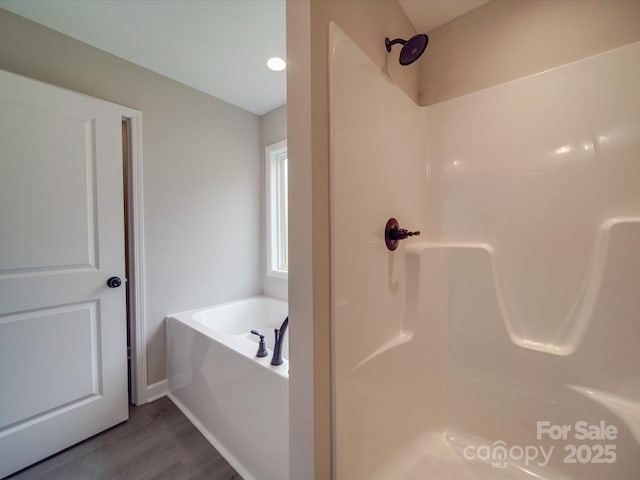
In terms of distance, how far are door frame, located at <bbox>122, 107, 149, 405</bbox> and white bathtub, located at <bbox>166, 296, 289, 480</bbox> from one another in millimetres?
180

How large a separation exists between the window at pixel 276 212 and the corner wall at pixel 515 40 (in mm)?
1497

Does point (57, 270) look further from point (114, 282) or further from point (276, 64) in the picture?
point (276, 64)

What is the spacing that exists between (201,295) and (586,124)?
264 centimetres

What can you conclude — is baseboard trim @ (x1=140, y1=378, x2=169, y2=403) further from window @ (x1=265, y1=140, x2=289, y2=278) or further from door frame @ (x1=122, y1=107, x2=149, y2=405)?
window @ (x1=265, y1=140, x2=289, y2=278)

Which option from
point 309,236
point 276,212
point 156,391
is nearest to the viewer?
point 309,236

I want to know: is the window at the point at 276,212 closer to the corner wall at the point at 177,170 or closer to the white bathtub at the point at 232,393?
the corner wall at the point at 177,170

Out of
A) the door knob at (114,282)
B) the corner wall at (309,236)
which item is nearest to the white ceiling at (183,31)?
the corner wall at (309,236)

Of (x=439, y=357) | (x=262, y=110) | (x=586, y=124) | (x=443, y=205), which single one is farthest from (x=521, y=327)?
(x=262, y=110)

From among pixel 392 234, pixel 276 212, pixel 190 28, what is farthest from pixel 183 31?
pixel 392 234

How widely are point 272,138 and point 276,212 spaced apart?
28.8 inches

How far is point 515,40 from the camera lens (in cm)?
122

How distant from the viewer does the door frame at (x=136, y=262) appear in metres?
1.82

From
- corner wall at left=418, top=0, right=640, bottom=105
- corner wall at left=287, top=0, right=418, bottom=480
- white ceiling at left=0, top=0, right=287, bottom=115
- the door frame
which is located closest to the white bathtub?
the door frame

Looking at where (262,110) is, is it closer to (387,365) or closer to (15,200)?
(15,200)
